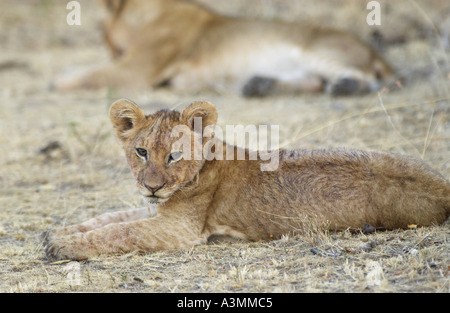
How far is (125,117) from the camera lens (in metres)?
4.62

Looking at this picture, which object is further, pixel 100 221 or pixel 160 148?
pixel 100 221

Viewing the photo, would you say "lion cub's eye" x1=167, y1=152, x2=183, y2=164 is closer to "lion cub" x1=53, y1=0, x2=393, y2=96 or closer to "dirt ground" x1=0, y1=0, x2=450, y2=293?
"dirt ground" x1=0, y1=0, x2=450, y2=293

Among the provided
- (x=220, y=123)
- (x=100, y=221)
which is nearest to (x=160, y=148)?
(x=100, y=221)

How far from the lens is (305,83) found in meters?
9.18

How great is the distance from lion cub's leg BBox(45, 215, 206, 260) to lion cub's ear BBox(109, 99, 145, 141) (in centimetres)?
67

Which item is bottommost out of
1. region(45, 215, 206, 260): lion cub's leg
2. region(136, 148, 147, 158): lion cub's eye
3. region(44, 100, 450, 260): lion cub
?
region(45, 215, 206, 260): lion cub's leg

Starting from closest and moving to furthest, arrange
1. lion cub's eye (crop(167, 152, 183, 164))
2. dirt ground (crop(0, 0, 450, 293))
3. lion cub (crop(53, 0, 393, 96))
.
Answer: dirt ground (crop(0, 0, 450, 293)), lion cub's eye (crop(167, 152, 183, 164)), lion cub (crop(53, 0, 393, 96))

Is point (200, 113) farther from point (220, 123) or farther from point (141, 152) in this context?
point (220, 123)

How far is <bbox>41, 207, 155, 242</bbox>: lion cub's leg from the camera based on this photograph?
450 centimetres

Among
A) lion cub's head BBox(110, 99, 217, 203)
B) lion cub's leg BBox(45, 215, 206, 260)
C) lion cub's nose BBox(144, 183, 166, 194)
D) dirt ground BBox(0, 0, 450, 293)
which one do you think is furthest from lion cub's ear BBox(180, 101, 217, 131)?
dirt ground BBox(0, 0, 450, 293)

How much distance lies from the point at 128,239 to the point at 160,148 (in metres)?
0.61

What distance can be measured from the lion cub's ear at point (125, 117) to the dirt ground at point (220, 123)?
0.78 meters

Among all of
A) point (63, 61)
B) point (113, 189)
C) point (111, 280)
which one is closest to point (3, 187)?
point (113, 189)

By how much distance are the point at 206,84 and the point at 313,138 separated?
331 centimetres
